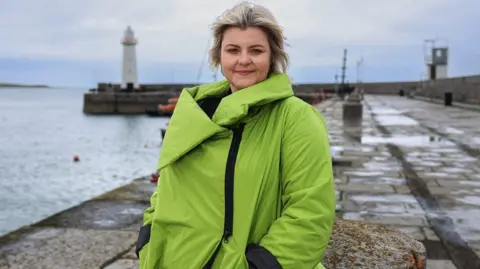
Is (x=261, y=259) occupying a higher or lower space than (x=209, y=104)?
lower

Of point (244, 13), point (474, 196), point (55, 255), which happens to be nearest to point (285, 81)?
point (244, 13)

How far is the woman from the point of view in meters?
1.75

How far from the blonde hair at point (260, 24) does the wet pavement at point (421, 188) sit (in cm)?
250

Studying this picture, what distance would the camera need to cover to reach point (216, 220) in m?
1.83

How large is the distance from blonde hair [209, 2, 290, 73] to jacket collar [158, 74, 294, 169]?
0.07 meters

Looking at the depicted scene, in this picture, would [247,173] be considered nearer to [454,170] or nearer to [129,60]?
[454,170]

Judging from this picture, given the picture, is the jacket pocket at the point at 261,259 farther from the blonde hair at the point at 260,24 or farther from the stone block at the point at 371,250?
the stone block at the point at 371,250

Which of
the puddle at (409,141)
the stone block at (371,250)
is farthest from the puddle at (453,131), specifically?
the stone block at (371,250)

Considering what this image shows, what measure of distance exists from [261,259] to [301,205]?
0.21 meters

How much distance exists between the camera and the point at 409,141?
474 inches

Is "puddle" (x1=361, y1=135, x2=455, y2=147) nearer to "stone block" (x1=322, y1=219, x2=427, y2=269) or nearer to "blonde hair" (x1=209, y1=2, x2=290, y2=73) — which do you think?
"stone block" (x1=322, y1=219, x2=427, y2=269)

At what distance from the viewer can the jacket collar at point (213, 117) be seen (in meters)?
1.84

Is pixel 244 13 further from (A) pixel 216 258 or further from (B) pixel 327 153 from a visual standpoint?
(A) pixel 216 258

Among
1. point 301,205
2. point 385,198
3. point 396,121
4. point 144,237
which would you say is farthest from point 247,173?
point 396,121
